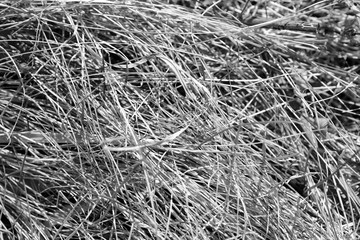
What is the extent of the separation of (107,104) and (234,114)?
31 centimetres

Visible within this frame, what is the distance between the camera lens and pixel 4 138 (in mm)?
1312

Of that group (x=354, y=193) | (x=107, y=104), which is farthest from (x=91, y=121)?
(x=354, y=193)

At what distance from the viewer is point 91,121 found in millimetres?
1302

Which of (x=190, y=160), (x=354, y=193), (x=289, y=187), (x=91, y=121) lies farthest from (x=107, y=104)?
(x=354, y=193)

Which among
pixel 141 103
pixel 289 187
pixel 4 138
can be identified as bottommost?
pixel 289 187

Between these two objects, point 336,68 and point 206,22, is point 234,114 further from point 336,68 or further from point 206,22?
point 336,68

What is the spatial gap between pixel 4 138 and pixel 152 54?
0.37 meters

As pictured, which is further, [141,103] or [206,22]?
[206,22]

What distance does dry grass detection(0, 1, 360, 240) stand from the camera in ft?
4.15

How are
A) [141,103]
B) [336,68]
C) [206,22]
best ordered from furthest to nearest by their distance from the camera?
[336,68]
[206,22]
[141,103]

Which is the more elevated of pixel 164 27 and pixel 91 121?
pixel 164 27

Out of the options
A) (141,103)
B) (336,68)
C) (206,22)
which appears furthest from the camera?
(336,68)

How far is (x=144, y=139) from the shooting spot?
4.29 feet

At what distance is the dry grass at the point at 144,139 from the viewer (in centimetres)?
126
